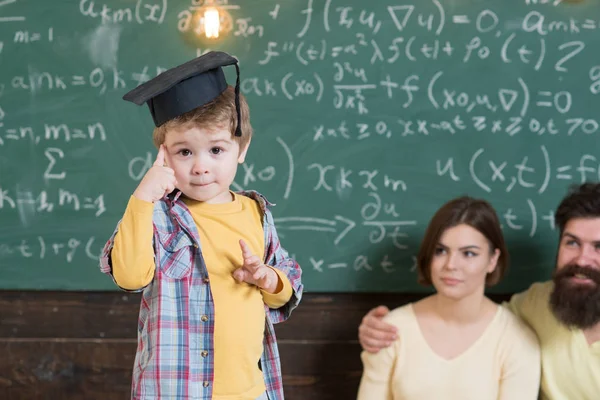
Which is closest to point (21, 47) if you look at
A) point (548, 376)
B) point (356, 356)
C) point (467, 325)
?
point (356, 356)

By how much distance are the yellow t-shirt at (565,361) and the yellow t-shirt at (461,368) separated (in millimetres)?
42

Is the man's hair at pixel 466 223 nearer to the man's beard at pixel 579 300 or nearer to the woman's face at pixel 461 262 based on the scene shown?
the woman's face at pixel 461 262

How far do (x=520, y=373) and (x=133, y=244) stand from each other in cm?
142

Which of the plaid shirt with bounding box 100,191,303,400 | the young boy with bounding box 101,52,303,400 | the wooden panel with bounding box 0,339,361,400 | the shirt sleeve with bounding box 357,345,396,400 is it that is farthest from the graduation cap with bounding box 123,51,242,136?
the wooden panel with bounding box 0,339,361,400

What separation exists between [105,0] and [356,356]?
1.66 metres

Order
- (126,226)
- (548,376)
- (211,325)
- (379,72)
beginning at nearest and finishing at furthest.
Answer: (126,226) < (211,325) < (548,376) < (379,72)

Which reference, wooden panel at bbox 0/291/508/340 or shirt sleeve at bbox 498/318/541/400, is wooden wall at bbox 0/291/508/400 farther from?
shirt sleeve at bbox 498/318/541/400

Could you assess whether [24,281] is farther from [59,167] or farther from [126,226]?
[126,226]

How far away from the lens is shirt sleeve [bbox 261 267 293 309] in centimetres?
169

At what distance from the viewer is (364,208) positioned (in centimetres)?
267

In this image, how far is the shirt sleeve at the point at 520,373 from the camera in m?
2.27

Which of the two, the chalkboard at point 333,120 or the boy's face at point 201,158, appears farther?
the chalkboard at point 333,120

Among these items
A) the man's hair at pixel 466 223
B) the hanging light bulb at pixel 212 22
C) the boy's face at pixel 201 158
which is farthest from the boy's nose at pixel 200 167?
the hanging light bulb at pixel 212 22

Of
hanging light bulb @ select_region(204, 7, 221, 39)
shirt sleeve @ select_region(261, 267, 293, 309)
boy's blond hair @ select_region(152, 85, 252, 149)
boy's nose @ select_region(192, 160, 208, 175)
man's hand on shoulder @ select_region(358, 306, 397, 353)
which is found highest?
hanging light bulb @ select_region(204, 7, 221, 39)
